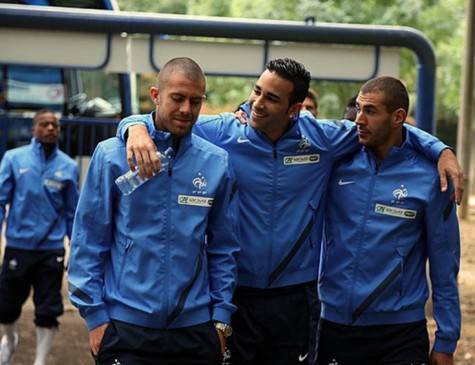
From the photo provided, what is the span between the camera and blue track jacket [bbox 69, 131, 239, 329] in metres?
4.23

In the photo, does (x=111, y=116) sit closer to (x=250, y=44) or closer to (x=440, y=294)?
(x=250, y=44)

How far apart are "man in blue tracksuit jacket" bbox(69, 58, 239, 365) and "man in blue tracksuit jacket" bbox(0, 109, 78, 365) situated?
407 cm

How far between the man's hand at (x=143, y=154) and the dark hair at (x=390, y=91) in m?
1.25

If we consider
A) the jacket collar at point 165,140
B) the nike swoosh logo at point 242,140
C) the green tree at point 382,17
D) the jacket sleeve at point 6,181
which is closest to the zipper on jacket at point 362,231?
the nike swoosh logo at point 242,140

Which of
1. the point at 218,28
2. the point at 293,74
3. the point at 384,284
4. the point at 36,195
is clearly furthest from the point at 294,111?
the point at 36,195

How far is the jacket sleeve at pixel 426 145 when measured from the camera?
491 centimetres

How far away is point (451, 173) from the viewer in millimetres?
4766

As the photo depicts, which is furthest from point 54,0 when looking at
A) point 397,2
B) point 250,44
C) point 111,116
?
point 397,2

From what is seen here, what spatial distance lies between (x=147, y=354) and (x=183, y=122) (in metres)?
1.04

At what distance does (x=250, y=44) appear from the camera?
28.7 ft

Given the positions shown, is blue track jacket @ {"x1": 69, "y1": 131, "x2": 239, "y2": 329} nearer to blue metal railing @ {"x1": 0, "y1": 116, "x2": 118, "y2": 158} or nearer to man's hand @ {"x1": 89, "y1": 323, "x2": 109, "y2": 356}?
man's hand @ {"x1": 89, "y1": 323, "x2": 109, "y2": 356}

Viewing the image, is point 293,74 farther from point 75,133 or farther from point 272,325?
point 75,133

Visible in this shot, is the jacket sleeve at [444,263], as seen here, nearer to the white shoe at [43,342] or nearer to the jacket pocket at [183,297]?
the jacket pocket at [183,297]

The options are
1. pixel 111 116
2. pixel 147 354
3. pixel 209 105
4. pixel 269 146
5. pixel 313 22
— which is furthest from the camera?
pixel 209 105
